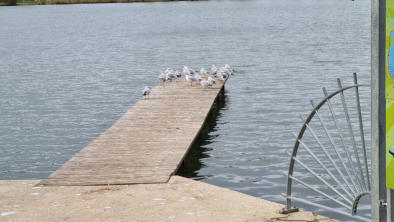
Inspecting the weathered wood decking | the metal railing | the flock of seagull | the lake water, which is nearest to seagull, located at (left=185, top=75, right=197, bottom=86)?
the flock of seagull

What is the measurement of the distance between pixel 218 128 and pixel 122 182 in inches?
357

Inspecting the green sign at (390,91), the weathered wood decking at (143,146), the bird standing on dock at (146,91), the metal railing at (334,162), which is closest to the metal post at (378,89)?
the green sign at (390,91)

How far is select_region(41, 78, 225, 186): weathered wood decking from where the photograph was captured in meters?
12.2

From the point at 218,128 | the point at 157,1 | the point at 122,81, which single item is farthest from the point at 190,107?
the point at 157,1

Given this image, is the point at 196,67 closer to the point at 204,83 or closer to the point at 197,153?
the point at 204,83

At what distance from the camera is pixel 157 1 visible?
191375mm

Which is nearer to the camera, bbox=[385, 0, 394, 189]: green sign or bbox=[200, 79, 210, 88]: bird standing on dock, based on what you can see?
bbox=[385, 0, 394, 189]: green sign

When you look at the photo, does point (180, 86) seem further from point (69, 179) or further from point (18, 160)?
point (69, 179)

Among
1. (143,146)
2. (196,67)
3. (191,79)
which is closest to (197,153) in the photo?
(143,146)

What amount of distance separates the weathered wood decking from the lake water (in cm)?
88

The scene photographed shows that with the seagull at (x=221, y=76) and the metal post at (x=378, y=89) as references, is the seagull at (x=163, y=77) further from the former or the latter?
the metal post at (x=378, y=89)

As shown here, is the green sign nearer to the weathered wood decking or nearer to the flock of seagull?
the weathered wood decking

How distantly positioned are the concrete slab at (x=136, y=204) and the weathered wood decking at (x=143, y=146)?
0.57 m

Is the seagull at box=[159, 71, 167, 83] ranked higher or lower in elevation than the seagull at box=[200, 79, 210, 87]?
higher
